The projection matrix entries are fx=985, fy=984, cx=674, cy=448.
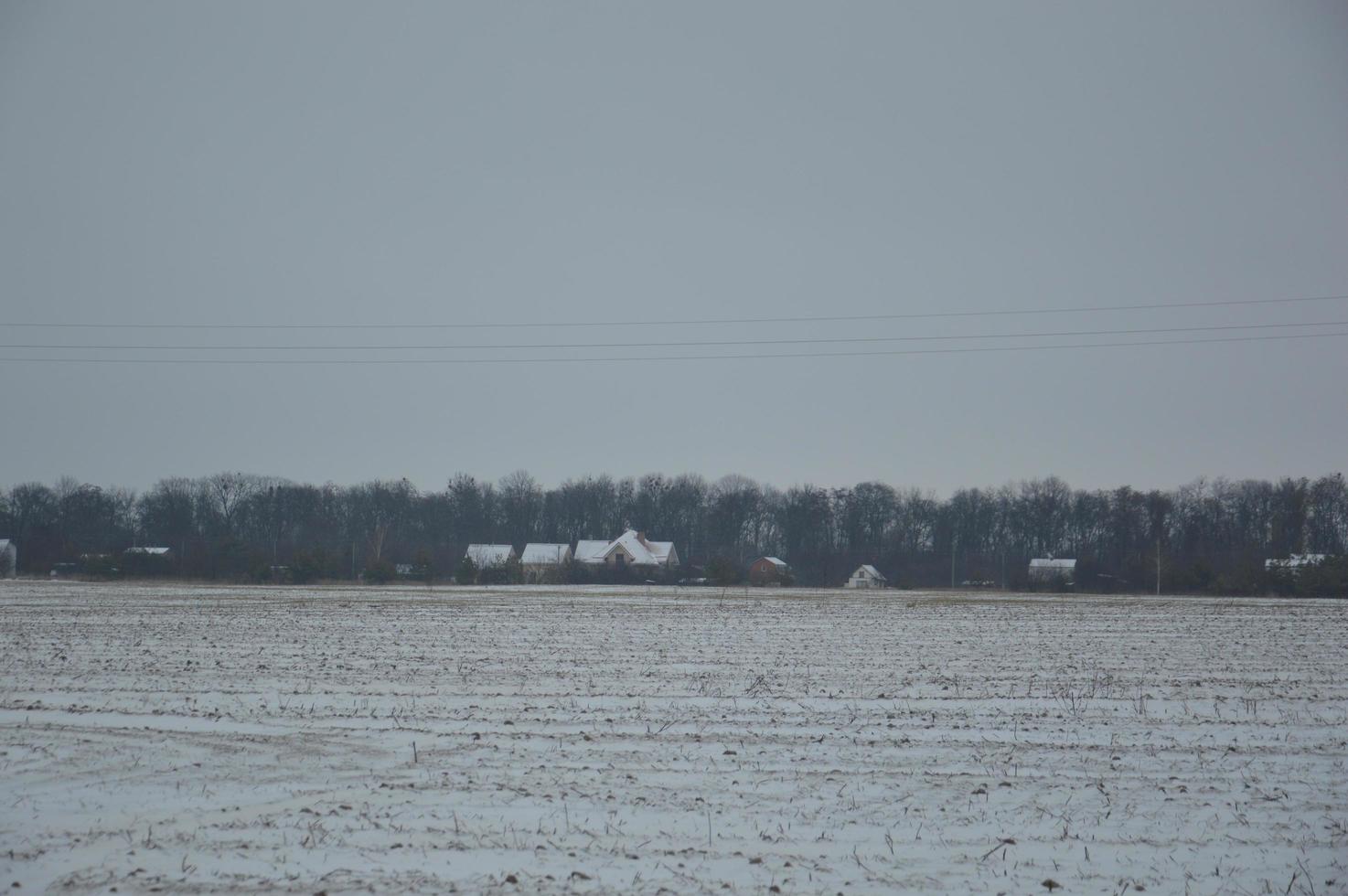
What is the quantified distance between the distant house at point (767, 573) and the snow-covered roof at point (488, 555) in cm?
2499

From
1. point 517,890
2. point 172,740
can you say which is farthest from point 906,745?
point 172,740

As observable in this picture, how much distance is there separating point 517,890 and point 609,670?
1279cm

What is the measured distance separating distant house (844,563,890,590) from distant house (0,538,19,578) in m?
85.2

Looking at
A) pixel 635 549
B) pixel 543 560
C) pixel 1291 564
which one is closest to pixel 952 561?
pixel 635 549

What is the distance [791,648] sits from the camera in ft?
84.1

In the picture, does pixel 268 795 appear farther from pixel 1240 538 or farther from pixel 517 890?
pixel 1240 538

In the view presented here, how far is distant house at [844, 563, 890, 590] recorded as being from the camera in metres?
109

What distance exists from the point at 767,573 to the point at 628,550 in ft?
77.1

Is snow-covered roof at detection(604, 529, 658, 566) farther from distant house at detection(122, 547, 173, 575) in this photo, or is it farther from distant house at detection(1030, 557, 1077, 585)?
distant house at detection(122, 547, 173, 575)

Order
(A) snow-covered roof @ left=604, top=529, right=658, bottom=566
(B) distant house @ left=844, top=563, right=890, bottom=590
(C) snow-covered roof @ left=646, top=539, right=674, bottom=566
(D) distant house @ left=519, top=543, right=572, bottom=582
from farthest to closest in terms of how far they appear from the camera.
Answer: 1. (C) snow-covered roof @ left=646, top=539, right=674, bottom=566
2. (A) snow-covered roof @ left=604, top=529, right=658, bottom=566
3. (B) distant house @ left=844, top=563, right=890, bottom=590
4. (D) distant house @ left=519, top=543, right=572, bottom=582

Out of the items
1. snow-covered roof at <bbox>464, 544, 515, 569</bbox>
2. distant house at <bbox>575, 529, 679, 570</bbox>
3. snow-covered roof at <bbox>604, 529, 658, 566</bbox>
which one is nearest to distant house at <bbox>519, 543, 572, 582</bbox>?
snow-covered roof at <bbox>464, 544, 515, 569</bbox>

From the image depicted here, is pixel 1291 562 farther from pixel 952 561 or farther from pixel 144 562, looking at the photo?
pixel 144 562

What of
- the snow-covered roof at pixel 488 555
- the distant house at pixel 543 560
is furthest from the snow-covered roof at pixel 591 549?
the snow-covered roof at pixel 488 555

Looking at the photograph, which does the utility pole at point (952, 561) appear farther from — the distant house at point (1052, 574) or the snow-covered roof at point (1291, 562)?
the snow-covered roof at point (1291, 562)
